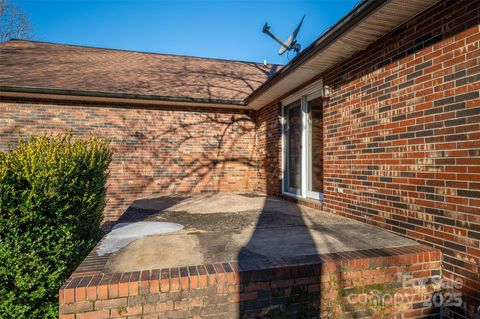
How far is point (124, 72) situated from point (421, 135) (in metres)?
8.36

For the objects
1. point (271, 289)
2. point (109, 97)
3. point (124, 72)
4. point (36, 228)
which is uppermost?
point (124, 72)

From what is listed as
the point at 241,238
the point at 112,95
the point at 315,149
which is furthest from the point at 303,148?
the point at 112,95

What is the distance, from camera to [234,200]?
20.7 ft

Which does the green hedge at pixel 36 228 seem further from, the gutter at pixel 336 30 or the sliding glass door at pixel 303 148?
the sliding glass door at pixel 303 148

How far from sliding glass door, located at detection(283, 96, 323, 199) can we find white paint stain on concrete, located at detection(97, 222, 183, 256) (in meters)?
2.90

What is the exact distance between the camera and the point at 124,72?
877cm

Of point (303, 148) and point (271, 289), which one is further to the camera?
point (303, 148)

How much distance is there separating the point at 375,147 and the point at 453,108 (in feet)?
3.71

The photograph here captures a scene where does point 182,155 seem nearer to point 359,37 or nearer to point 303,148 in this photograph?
point 303,148

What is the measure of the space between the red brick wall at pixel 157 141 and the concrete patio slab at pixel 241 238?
2.71 metres

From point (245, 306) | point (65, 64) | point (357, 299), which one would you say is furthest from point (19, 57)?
point (357, 299)

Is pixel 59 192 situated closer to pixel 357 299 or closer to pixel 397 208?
pixel 357 299

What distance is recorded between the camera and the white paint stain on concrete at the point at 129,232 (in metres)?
2.89

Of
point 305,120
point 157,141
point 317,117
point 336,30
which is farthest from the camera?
point 157,141
